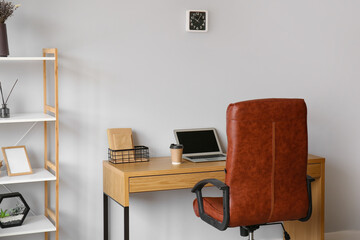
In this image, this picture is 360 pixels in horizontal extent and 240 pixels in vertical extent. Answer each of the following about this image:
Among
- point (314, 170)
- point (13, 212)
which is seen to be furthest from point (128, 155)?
point (314, 170)

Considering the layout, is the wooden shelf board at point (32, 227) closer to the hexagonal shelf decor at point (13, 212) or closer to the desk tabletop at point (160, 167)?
the hexagonal shelf decor at point (13, 212)

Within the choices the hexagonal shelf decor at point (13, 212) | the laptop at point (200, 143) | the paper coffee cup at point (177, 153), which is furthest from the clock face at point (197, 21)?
the hexagonal shelf decor at point (13, 212)

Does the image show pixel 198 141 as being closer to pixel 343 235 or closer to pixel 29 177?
pixel 29 177

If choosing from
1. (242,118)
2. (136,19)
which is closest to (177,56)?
(136,19)

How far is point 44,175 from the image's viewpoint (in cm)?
330

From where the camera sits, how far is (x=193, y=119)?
156 inches

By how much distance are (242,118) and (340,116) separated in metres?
1.89

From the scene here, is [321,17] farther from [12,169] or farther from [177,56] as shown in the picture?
[12,169]

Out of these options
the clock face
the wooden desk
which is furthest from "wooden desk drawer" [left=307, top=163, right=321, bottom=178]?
the clock face

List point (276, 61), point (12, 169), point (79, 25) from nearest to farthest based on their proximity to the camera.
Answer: point (12, 169) → point (79, 25) → point (276, 61)

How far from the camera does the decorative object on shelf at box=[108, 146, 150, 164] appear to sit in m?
3.55

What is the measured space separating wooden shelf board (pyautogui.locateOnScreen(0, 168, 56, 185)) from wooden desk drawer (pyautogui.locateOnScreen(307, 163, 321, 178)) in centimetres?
182

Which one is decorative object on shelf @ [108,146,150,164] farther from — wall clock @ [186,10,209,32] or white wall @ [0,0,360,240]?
wall clock @ [186,10,209,32]

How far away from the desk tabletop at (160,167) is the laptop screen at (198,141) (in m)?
0.20
